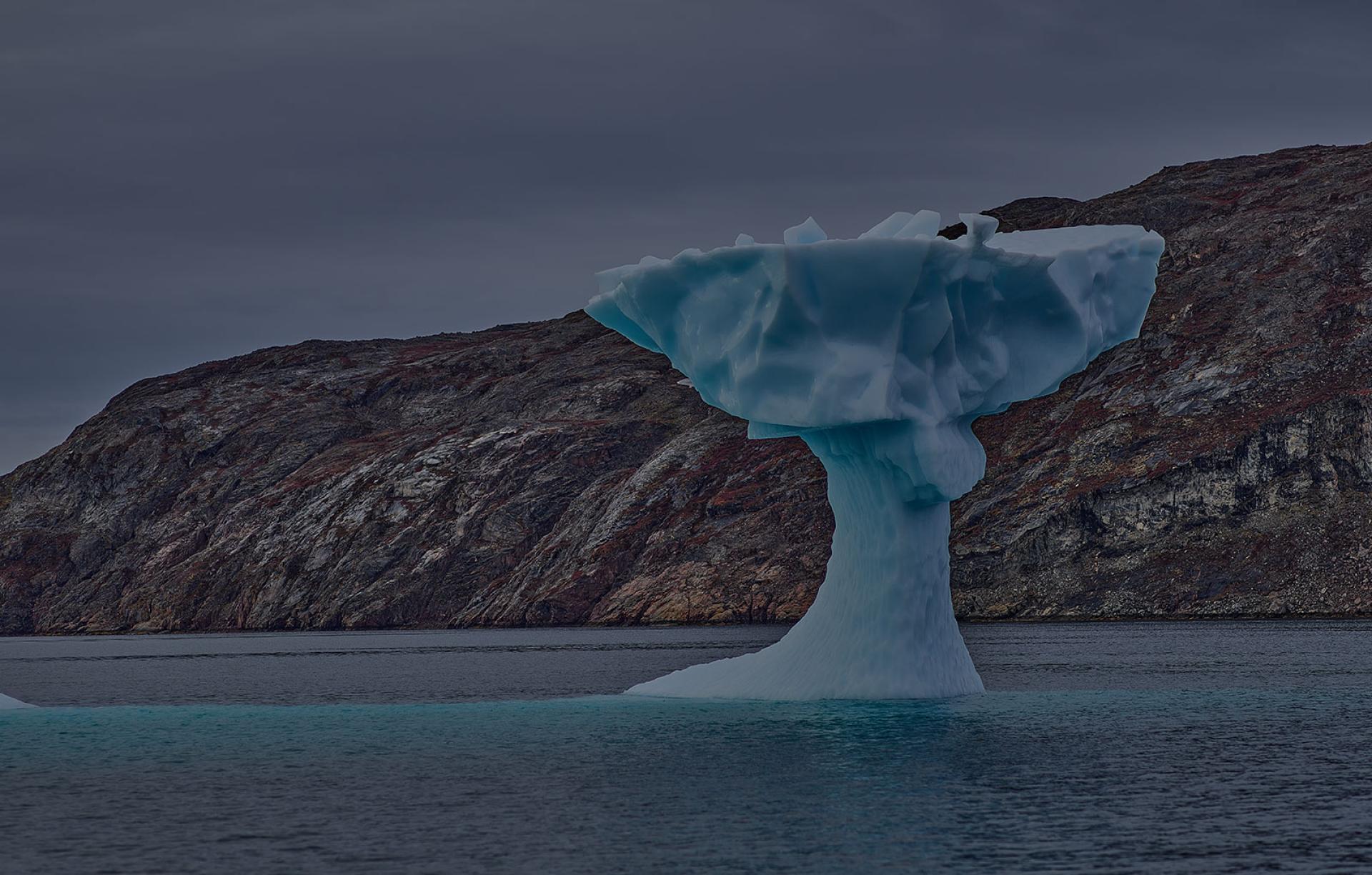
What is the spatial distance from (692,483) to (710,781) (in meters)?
119

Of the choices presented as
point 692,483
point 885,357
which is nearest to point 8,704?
point 885,357

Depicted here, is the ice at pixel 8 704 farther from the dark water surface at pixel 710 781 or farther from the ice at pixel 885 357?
the ice at pixel 885 357

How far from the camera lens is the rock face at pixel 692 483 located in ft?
394

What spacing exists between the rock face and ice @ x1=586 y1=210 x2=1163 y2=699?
5511 centimetres

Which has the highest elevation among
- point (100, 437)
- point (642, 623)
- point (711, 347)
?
point (100, 437)

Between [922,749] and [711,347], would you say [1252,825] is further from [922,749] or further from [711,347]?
[711,347]

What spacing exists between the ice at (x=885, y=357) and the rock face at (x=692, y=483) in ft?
181

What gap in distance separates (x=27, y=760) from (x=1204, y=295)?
124712 mm

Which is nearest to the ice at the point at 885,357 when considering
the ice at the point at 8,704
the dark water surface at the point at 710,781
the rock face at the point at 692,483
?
the dark water surface at the point at 710,781

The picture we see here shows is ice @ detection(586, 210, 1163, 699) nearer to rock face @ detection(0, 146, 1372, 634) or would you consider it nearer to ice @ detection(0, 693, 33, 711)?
ice @ detection(0, 693, 33, 711)

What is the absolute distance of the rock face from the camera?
120m

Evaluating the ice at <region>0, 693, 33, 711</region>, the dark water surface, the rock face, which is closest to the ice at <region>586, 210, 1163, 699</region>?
the dark water surface

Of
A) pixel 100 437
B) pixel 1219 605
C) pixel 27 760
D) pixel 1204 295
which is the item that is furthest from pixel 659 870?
pixel 100 437

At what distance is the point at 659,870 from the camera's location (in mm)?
20375
